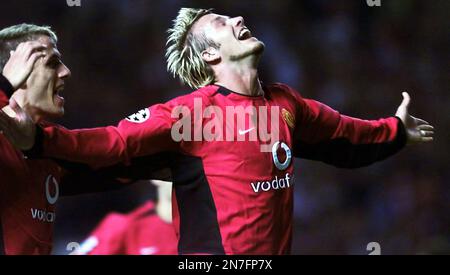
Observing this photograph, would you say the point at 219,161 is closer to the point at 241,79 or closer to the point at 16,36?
the point at 241,79

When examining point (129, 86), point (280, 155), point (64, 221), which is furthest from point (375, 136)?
point (64, 221)

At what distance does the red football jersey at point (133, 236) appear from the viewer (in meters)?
3.98

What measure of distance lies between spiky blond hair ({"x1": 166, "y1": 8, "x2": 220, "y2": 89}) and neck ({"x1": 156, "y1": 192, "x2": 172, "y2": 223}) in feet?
2.91

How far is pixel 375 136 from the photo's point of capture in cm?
381

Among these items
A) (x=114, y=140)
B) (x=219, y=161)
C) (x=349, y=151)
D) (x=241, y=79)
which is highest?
(x=241, y=79)

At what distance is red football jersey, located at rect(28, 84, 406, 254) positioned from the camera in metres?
3.28

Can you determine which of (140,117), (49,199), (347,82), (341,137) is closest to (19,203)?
(49,199)

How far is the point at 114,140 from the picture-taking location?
3186 millimetres

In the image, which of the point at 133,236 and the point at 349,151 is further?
the point at 133,236

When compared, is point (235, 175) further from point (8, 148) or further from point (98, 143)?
point (8, 148)

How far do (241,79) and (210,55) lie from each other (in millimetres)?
201

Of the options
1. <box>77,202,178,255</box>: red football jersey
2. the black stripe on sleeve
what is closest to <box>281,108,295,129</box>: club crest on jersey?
the black stripe on sleeve

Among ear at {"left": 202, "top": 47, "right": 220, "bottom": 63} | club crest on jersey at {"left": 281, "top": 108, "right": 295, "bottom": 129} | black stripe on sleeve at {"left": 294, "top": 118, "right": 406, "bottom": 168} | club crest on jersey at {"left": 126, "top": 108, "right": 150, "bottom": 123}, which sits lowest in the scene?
black stripe on sleeve at {"left": 294, "top": 118, "right": 406, "bottom": 168}

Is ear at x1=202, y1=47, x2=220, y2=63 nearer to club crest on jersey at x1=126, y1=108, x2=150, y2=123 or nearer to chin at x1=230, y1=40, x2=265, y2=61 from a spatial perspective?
chin at x1=230, y1=40, x2=265, y2=61
